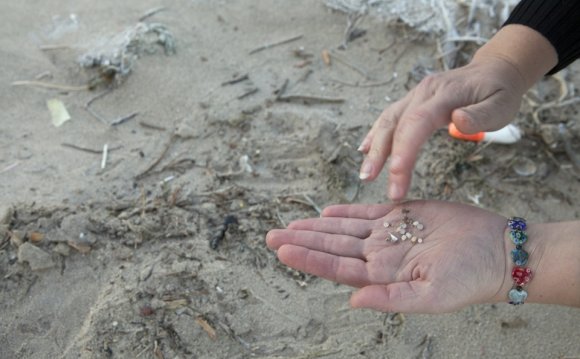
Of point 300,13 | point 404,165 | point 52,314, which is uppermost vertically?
point 404,165

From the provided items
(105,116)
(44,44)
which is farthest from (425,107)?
(44,44)

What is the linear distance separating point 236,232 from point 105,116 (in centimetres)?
106

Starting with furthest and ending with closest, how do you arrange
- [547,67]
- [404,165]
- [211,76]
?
1. [211,76]
2. [547,67]
3. [404,165]

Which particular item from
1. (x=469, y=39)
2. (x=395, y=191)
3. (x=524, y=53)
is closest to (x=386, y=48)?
(x=469, y=39)

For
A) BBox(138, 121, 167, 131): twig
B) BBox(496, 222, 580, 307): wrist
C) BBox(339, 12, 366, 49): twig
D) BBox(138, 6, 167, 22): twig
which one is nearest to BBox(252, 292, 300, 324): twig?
BBox(496, 222, 580, 307): wrist

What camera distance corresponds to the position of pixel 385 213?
2.14 metres

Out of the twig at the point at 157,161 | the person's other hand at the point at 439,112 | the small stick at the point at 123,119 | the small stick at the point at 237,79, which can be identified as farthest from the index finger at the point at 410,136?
the small stick at the point at 123,119

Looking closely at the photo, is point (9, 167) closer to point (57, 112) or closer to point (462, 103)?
point (57, 112)

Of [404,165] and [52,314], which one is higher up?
[404,165]

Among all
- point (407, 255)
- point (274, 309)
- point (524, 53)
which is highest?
point (524, 53)

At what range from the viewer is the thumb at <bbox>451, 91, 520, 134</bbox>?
1.97 m

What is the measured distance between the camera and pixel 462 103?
6.99 ft

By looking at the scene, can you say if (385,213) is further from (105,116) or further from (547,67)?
(105,116)

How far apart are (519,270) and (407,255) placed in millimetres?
355
